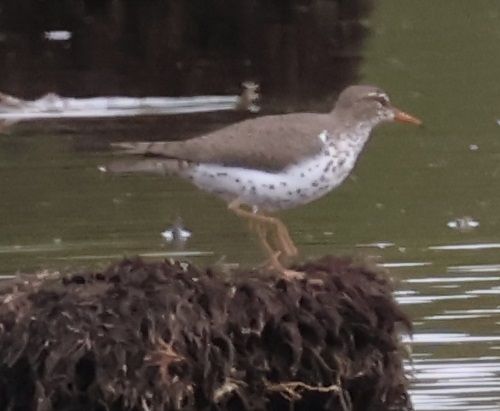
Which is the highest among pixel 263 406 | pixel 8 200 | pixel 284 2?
pixel 263 406

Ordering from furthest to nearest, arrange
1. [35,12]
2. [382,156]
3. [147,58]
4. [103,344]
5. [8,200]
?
1. [35,12]
2. [147,58]
3. [382,156]
4. [8,200]
5. [103,344]

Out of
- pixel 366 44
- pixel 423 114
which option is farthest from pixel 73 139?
pixel 366 44

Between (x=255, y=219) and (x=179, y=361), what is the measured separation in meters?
1.07

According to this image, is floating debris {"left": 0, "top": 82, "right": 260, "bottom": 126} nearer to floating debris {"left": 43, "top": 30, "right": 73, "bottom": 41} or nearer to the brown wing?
floating debris {"left": 43, "top": 30, "right": 73, "bottom": 41}

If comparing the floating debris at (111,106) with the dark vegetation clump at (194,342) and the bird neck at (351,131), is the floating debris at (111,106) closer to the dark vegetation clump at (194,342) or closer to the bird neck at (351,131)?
the bird neck at (351,131)

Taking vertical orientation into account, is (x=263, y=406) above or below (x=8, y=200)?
above

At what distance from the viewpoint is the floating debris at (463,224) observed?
27.5ft

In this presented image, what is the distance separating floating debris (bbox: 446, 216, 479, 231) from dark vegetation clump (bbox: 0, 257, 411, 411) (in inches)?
104

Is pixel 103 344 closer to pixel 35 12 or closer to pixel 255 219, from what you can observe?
pixel 255 219

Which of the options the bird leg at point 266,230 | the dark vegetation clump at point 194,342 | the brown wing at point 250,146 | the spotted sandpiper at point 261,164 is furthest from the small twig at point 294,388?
the brown wing at point 250,146

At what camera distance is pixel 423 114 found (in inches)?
445

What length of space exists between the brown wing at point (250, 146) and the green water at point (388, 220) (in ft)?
3.28

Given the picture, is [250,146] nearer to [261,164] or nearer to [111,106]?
[261,164]

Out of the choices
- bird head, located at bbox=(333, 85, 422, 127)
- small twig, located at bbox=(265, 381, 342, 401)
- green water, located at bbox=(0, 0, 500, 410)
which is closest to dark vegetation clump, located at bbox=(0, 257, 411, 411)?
small twig, located at bbox=(265, 381, 342, 401)
